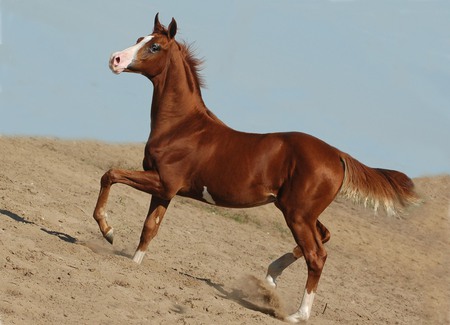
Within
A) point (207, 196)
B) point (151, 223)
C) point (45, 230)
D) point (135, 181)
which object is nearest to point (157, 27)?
point (135, 181)

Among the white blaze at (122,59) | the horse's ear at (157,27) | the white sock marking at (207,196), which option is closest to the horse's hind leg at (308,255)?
the white sock marking at (207,196)

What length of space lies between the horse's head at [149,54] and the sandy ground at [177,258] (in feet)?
6.87

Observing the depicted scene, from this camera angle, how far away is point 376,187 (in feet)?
31.4

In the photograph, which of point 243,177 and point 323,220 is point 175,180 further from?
point 323,220

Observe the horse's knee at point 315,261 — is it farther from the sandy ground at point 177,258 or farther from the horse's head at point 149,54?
the horse's head at point 149,54

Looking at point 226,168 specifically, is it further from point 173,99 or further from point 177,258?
point 177,258

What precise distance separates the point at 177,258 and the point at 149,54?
3424 millimetres

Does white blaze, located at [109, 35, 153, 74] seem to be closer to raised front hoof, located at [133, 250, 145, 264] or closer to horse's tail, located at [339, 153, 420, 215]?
raised front hoof, located at [133, 250, 145, 264]

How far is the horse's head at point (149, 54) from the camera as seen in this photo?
9625 mm

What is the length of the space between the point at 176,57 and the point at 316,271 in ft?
9.57

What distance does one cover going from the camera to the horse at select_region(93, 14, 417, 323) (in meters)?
9.28

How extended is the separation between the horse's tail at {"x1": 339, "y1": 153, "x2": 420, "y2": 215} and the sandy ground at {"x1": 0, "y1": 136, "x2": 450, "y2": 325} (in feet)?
0.78

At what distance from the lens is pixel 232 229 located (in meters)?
15.7

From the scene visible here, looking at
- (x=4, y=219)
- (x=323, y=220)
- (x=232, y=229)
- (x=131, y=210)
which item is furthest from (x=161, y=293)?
(x=323, y=220)
